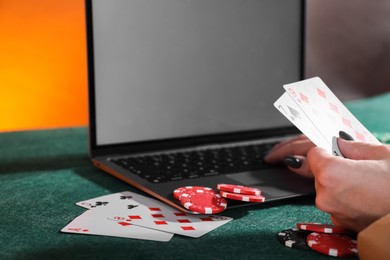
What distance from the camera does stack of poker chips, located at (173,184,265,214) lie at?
95cm

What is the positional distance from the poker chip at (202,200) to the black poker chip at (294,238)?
0.38 ft

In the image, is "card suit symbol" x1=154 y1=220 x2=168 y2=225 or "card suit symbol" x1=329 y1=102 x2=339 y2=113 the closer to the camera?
"card suit symbol" x1=154 y1=220 x2=168 y2=225

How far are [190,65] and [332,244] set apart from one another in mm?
675

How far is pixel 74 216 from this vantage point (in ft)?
3.18

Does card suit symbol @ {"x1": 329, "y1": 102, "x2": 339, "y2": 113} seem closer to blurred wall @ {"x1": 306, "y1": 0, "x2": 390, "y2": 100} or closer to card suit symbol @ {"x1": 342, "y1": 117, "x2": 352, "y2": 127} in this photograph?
card suit symbol @ {"x1": 342, "y1": 117, "x2": 352, "y2": 127}

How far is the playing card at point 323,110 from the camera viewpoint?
103 cm

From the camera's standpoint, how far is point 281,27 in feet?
5.00

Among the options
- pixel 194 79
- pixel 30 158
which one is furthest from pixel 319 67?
pixel 30 158

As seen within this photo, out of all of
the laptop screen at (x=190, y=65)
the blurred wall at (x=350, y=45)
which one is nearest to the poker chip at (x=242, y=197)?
the laptop screen at (x=190, y=65)

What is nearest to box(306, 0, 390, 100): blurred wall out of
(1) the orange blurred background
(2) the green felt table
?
(1) the orange blurred background

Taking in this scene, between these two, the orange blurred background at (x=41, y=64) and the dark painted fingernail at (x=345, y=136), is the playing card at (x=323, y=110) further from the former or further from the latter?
the orange blurred background at (x=41, y=64)

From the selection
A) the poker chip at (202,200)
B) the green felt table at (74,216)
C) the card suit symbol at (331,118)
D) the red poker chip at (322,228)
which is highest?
the card suit symbol at (331,118)

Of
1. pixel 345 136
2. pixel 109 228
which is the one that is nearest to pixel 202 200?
pixel 109 228

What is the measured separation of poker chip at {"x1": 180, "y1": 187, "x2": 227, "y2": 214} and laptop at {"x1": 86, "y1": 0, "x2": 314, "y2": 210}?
0.10 metres
